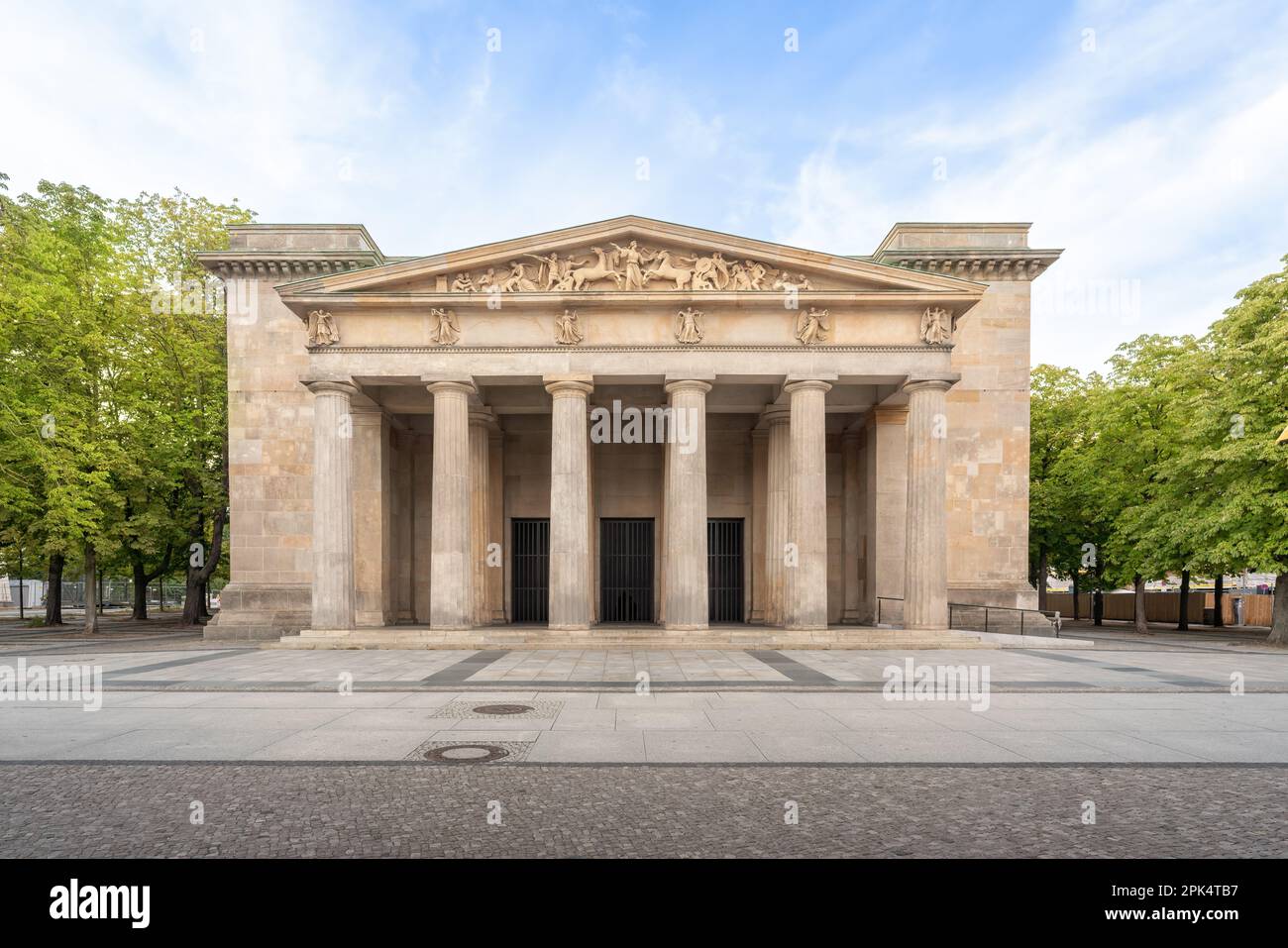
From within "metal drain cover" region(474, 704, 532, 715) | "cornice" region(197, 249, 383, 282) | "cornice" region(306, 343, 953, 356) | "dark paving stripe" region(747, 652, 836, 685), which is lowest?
"dark paving stripe" region(747, 652, 836, 685)

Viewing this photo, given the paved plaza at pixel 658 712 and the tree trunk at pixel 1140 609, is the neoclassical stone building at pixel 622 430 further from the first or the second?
the tree trunk at pixel 1140 609

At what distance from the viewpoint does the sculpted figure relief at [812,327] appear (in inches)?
918

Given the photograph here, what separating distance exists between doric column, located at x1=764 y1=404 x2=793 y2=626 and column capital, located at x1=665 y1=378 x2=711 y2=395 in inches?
193

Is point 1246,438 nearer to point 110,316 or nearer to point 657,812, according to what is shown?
point 657,812

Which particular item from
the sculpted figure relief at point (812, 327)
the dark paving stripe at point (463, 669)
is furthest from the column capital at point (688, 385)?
the dark paving stripe at point (463, 669)

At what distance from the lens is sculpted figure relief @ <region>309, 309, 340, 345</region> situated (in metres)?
23.2

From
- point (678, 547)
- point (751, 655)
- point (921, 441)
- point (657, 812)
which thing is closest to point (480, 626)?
point (678, 547)

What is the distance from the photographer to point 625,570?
3141cm

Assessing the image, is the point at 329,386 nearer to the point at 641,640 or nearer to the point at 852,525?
the point at 641,640

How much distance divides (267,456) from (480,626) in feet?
38.7

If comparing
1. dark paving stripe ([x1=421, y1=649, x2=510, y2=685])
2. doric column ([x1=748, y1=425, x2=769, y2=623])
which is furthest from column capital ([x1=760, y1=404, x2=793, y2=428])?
dark paving stripe ([x1=421, y1=649, x2=510, y2=685])

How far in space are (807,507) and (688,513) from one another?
12.8ft

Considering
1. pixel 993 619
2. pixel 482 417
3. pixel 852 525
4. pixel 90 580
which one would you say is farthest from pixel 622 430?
pixel 90 580

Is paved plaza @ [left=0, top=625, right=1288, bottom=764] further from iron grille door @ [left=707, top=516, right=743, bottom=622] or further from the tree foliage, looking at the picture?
iron grille door @ [left=707, top=516, right=743, bottom=622]
